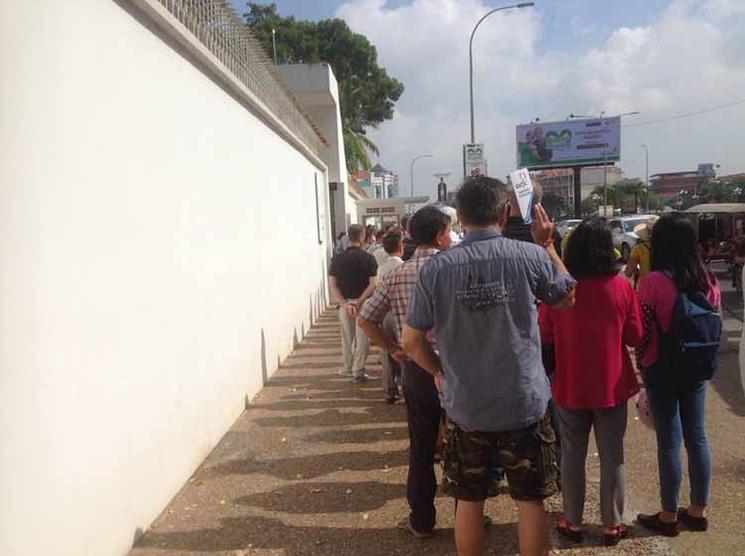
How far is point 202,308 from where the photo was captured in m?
5.05

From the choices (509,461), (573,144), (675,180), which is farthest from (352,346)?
(675,180)

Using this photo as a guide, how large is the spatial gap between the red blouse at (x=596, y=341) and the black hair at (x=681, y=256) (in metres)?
0.33

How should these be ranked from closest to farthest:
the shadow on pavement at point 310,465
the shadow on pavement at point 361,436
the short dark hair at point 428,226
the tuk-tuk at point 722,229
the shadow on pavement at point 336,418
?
the short dark hair at point 428,226, the shadow on pavement at point 310,465, the shadow on pavement at point 361,436, the shadow on pavement at point 336,418, the tuk-tuk at point 722,229

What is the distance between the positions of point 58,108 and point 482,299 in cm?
207

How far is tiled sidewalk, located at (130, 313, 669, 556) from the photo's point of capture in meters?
3.65

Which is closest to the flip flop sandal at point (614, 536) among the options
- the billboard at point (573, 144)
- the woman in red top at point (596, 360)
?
the woman in red top at point (596, 360)

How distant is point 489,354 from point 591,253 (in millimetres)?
967

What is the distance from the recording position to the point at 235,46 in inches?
279

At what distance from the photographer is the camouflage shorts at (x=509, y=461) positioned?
273cm

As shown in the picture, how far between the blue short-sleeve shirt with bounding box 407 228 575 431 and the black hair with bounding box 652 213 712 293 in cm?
111

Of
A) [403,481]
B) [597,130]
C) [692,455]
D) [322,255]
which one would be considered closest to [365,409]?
[403,481]

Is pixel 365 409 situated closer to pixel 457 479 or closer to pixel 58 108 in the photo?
pixel 457 479

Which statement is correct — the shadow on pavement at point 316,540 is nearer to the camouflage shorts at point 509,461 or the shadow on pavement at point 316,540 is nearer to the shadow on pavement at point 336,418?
the camouflage shorts at point 509,461

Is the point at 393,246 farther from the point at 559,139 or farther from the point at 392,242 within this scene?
the point at 559,139
